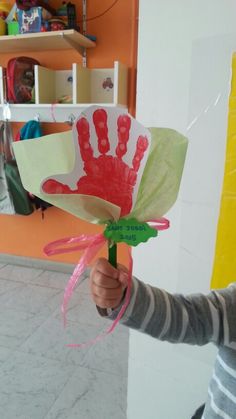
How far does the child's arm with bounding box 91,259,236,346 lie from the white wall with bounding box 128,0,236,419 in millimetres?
226

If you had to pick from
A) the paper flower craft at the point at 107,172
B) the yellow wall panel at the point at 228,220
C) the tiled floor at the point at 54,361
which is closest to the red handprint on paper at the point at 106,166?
the paper flower craft at the point at 107,172

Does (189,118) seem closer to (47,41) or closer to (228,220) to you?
Answer: (228,220)

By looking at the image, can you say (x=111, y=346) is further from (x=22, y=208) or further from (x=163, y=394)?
(x=22, y=208)

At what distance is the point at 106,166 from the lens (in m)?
0.43

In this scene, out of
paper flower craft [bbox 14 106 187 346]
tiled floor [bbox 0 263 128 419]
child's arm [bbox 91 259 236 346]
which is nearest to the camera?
paper flower craft [bbox 14 106 187 346]

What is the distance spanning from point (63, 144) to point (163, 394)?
88 cm

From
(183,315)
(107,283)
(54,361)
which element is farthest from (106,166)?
(54,361)

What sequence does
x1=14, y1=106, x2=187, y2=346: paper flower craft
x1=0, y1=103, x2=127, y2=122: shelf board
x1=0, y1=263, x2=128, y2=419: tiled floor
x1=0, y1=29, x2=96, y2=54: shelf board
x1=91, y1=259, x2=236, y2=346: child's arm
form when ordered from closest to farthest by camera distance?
1. x1=14, y1=106, x2=187, y2=346: paper flower craft
2. x1=91, y1=259, x2=236, y2=346: child's arm
3. x1=0, y1=263, x2=128, y2=419: tiled floor
4. x1=0, y1=29, x2=96, y2=54: shelf board
5. x1=0, y1=103, x2=127, y2=122: shelf board

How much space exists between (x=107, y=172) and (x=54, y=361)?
140cm

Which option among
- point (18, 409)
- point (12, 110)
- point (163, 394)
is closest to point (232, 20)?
point (163, 394)

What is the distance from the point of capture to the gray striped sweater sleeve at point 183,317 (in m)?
0.58

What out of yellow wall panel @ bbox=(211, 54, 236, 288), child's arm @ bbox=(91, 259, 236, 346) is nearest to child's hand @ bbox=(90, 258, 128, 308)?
child's arm @ bbox=(91, 259, 236, 346)

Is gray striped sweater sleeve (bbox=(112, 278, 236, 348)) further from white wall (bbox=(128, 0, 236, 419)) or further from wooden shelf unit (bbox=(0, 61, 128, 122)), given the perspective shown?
wooden shelf unit (bbox=(0, 61, 128, 122))

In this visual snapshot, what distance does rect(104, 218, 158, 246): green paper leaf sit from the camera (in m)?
0.45
